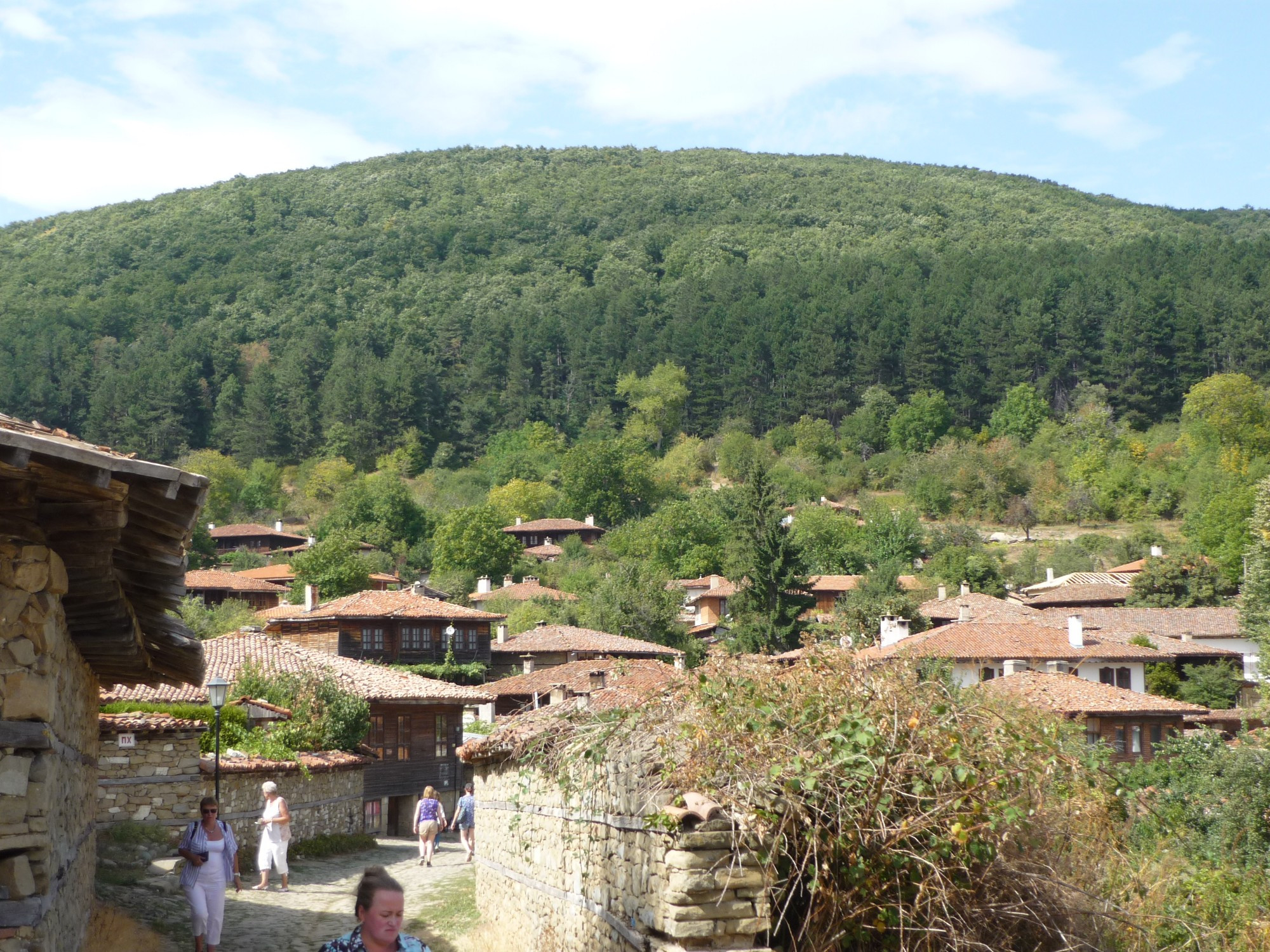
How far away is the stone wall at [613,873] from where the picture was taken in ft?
24.9

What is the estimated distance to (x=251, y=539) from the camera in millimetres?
88750

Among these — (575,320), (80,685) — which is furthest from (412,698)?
(575,320)

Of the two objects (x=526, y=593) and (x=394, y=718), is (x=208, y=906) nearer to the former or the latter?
(x=394, y=718)

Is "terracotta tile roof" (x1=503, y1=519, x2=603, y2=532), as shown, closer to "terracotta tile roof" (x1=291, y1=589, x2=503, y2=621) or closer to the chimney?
"terracotta tile roof" (x1=291, y1=589, x2=503, y2=621)

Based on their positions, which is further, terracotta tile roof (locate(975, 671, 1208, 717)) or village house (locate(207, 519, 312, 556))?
village house (locate(207, 519, 312, 556))

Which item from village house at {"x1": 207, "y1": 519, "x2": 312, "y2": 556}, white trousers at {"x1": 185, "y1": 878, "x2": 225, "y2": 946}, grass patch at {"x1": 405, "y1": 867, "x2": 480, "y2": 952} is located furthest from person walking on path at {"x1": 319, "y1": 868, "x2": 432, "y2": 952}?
village house at {"x1": 207, "y1": 519, "x2": 312, "y2": 556}

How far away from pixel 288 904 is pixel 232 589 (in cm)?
4843

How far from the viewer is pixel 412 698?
30.2 metres

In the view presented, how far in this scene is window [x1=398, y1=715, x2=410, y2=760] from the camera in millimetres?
30625

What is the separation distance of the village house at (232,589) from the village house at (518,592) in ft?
32.9

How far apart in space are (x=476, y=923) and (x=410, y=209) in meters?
160

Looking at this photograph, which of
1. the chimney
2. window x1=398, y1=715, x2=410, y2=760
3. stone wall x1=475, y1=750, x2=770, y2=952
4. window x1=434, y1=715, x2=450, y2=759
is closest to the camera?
stone wall x1=475, y1=750, x2=770, y2=952

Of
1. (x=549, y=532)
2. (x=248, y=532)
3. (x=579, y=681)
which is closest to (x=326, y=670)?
(x=579, y=681)

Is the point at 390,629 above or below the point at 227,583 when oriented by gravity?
below
